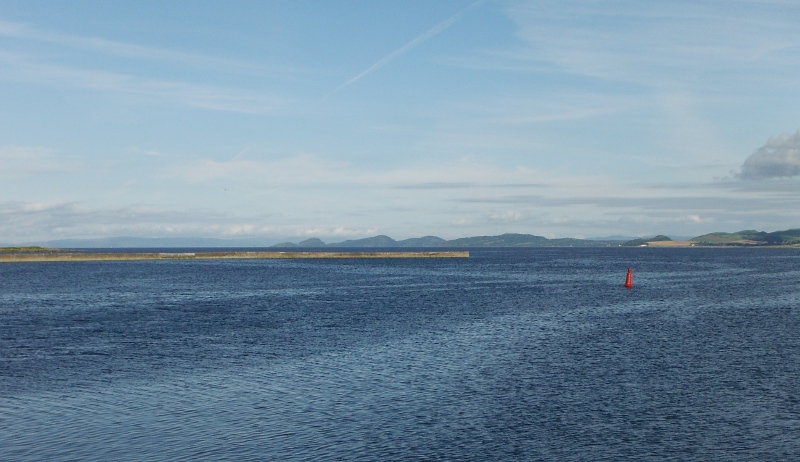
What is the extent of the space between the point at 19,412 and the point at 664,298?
265 ft

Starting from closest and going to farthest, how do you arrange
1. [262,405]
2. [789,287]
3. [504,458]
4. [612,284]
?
[504,458], [262,405], [789,287], [612,284]

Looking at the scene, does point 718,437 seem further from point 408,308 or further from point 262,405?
point 408,308

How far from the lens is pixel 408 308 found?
76000 mm

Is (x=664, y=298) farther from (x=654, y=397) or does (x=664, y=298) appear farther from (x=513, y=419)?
(x=513, y=419)

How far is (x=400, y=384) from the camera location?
3516 cm

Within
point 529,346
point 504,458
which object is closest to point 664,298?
point 529,346

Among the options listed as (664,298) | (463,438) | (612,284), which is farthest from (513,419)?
(612,284)

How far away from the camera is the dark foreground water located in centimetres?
2533

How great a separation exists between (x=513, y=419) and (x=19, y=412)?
838 inches

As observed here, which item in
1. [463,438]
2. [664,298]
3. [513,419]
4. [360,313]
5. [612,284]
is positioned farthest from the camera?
[612,284]

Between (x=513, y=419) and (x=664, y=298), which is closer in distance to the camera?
(x=513, y=419)

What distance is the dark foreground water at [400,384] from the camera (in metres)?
25.3

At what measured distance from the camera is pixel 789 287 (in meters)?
110

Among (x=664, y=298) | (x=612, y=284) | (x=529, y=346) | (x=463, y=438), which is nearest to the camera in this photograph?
(x=463, y=438)
